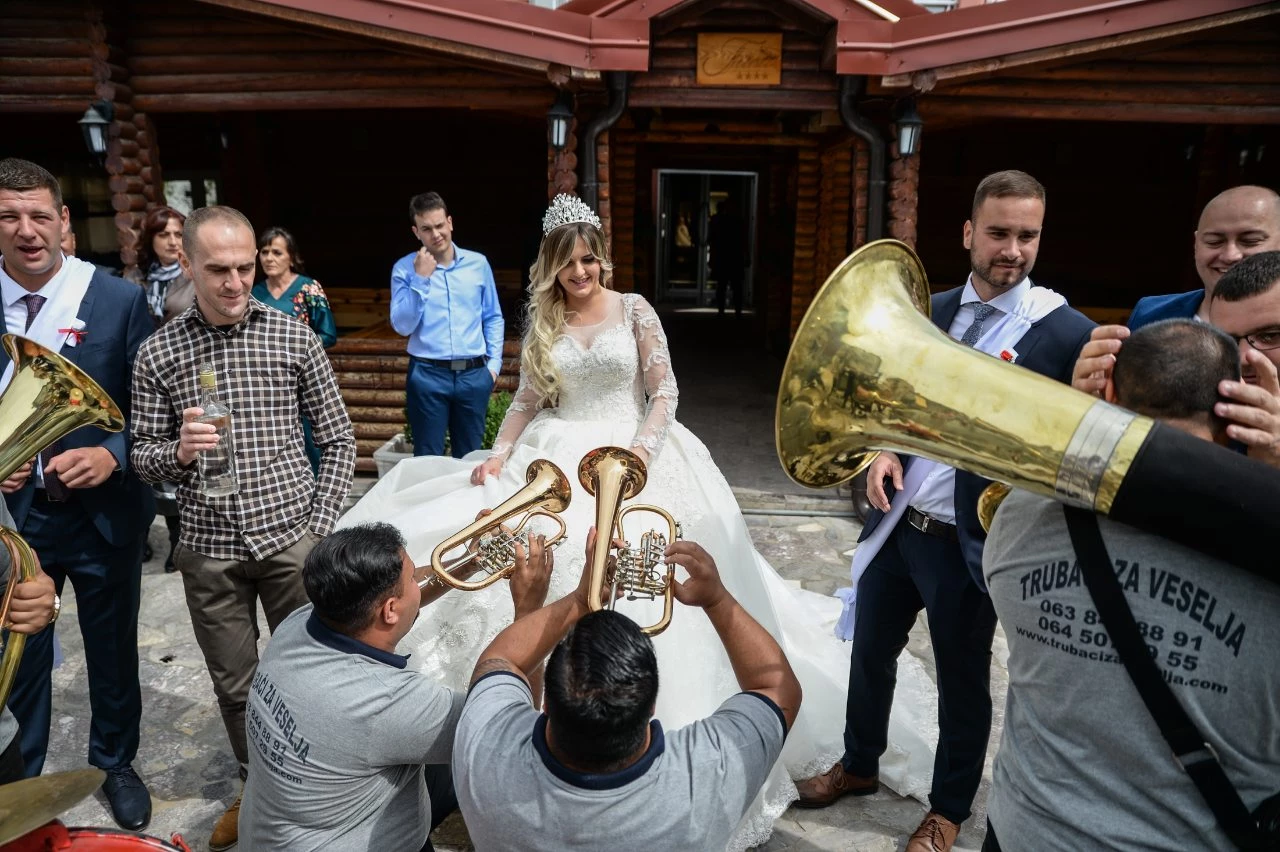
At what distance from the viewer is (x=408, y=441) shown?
6.48m

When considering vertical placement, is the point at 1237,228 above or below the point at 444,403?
above

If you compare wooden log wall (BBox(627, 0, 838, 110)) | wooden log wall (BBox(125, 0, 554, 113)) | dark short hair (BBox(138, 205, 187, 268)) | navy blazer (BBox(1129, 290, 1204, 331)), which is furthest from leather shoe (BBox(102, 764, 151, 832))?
wooden log wall (BBox(627, 0, 838, 110))

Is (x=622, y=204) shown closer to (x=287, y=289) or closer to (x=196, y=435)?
(x=287, y=289)

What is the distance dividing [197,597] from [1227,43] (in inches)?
322

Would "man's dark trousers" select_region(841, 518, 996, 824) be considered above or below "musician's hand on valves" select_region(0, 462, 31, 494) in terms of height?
below

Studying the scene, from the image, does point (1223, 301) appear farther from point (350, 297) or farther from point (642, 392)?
point (350, 297)

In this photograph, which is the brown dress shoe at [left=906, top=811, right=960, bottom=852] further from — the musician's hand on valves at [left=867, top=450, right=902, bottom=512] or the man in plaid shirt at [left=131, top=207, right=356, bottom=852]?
the man in plaid shirt at [left=131, top=207, right=356, bottom=852]

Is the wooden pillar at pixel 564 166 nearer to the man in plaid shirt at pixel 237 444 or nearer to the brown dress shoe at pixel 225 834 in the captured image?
the man in plaid shirt at pixel 237 444

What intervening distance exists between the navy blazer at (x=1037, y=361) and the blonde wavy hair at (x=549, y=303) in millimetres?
1699

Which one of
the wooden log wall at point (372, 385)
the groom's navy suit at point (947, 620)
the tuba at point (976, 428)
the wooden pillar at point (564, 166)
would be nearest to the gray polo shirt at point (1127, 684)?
the tuba at point (976, 428)

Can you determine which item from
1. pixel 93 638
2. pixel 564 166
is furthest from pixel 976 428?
pixel 564 166

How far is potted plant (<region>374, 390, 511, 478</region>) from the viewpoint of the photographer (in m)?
6.06

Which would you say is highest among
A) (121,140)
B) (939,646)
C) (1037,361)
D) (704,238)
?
(121,140)

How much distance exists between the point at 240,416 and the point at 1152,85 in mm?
7311
